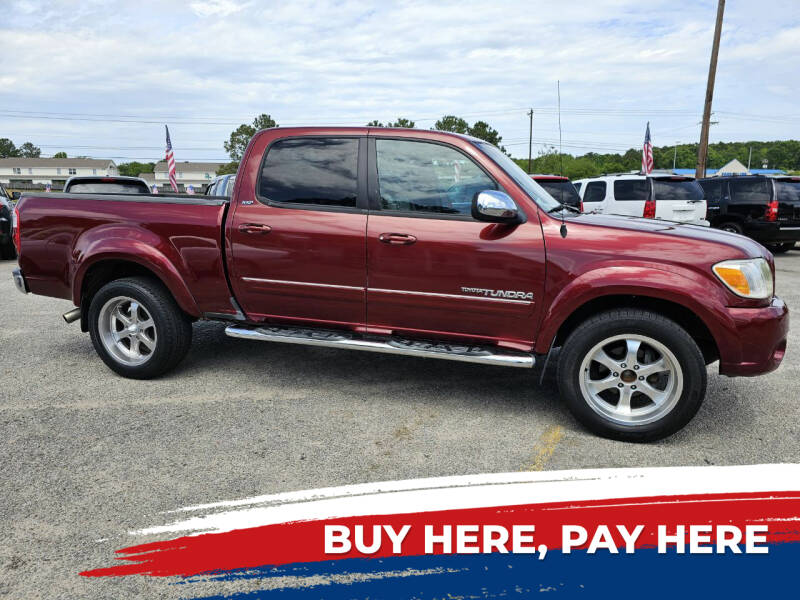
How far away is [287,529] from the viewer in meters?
2.79

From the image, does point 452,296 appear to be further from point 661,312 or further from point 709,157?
point 709,157

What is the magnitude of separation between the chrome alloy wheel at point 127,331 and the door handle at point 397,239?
2.00m

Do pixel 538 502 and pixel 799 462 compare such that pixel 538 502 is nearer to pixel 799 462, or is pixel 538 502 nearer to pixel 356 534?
pixel 356 534

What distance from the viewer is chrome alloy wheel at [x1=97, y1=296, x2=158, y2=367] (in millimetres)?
4750

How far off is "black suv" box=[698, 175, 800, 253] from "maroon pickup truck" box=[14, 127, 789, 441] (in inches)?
439

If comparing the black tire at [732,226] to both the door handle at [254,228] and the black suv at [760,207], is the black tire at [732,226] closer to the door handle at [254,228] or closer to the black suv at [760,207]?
the black suv at [760,207]

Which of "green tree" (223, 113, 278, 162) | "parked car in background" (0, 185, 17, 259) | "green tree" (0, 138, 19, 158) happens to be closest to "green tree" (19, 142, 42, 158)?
"green tree" (0, 138, 19, 158)

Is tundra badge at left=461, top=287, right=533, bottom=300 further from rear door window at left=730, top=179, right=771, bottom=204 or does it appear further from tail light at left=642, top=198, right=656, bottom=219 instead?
rear door window at left=730, top=179, right=771, bottom=204

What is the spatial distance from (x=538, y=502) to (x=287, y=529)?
3.95 feet

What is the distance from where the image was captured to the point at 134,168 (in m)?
131

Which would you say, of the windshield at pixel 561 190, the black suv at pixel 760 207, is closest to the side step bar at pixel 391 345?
the windshield at pixel 561 190

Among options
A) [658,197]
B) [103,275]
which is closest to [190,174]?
[658,197]

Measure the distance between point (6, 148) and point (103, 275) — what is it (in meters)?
148

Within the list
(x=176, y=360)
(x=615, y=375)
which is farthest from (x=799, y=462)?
(x=176, y=360)
